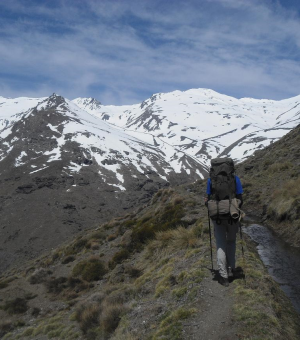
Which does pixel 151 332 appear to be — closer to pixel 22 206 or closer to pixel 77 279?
pixel 77 279

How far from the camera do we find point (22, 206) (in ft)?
377

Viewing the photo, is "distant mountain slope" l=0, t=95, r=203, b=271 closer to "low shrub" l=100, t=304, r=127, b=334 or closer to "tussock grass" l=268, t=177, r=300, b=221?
"tussock grass" l=268, t=177, r=300, b=221

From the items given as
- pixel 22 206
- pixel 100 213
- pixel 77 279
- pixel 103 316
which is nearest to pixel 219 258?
pixel 103 316

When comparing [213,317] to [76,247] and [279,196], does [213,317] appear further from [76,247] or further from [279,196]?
[76,247]

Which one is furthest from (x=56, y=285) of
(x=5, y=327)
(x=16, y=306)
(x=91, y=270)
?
(x=5, y=327)

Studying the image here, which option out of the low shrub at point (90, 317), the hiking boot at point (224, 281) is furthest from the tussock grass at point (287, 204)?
the low shrub at point (90, 317)

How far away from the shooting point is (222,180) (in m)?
7.04

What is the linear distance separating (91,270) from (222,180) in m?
12.9

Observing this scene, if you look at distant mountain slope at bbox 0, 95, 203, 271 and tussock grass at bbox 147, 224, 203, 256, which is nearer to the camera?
tussock grass at bbox 147, 224, 203, 256

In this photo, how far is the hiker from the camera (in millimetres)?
6855

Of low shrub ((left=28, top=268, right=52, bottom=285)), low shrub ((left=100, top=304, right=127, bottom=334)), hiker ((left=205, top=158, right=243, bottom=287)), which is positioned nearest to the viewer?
hiker ((left=205, top=158, right=243, bottom=287))

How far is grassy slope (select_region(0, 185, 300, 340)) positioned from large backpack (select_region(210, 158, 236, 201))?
2.51m

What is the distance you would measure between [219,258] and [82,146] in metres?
173

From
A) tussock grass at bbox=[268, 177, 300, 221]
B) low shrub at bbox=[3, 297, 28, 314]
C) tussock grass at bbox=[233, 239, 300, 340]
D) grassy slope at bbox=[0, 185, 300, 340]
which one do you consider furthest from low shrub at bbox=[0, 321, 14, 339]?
tussock grass at bbox=[268, 177, 300, 221]
